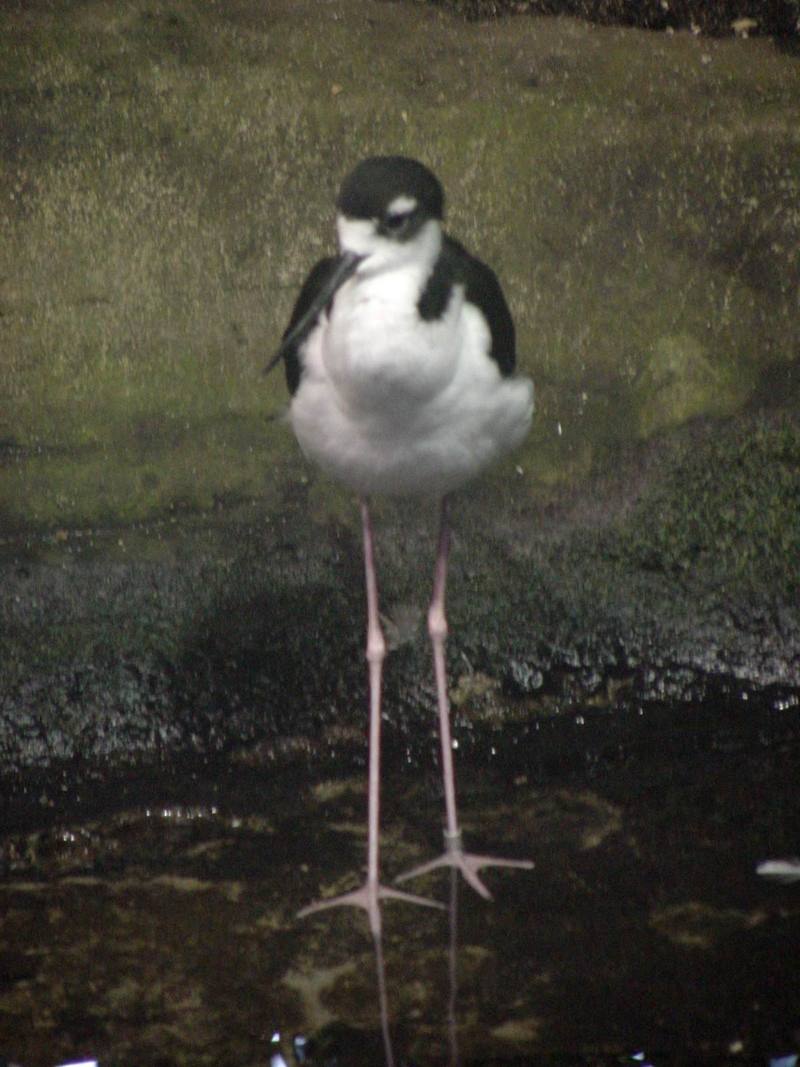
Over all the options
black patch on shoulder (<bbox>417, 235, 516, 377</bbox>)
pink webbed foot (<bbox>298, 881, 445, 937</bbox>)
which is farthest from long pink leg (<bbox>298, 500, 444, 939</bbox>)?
black patch on shoulder (<bbox>417, 235, 516, 377</bbox>)

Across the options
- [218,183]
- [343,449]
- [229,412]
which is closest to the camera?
[343,449]

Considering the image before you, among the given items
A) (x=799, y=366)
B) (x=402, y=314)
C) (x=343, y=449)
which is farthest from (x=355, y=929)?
(x=799, y=366)

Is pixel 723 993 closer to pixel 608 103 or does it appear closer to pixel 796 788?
pixel 796 788

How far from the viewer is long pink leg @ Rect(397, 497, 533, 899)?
3475mm

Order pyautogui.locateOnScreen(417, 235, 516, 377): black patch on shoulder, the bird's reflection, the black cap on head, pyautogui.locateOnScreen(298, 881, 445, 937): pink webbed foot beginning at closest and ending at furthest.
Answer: the bird's reflection, the black cap on head, pyautogui.locateOnScreen(417, 235, 516, 377): black patch on shoulder, pyautogui.locateOnScreen(298, 881, 445, 937): pink webbed foot

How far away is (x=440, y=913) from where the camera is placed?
3.34 m

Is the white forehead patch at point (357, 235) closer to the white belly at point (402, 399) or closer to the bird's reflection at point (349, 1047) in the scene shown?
the white belly at point (402, 399)

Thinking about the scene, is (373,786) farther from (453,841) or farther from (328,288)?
(328,288)

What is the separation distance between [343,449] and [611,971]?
1225 millimetres

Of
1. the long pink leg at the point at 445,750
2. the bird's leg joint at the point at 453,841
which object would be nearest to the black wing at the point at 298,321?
the long pink leg at the point at 445,750

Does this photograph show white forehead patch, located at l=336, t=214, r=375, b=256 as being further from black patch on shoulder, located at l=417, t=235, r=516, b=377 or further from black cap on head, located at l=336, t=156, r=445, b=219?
black patch on shoulder, located at l=417, t=235, r=516, b=377

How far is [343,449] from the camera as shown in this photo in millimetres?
3461

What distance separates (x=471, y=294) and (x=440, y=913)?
4.34 feet

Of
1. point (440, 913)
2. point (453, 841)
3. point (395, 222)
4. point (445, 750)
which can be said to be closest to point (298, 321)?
point (395, 222)
